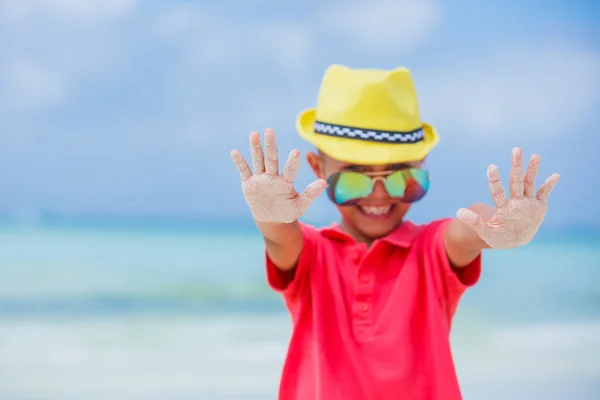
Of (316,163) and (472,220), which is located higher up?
(316,163)

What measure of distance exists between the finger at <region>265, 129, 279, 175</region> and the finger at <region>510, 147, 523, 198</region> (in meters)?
0.43

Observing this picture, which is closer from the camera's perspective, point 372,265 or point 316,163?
point 372,265

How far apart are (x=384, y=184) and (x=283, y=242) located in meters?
0.26

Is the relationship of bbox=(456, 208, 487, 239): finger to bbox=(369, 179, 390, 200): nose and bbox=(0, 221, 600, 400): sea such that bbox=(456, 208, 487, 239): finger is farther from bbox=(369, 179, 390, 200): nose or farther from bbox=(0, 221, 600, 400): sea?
bbox=(0, 221, 600, 400): sea

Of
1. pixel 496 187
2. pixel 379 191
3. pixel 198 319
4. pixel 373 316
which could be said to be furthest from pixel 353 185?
pixel 198 319

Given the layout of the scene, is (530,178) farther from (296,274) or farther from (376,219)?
(296,274)

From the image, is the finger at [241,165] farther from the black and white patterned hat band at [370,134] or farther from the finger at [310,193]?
the black and white patterned hat band at [370,134]

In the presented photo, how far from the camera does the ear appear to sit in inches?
75.1

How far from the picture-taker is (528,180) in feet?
4.83

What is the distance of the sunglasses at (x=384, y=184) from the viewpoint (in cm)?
176

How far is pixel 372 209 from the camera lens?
5.96 feet

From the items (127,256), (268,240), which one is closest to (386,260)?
(268,240)

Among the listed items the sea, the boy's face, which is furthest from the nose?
the sea

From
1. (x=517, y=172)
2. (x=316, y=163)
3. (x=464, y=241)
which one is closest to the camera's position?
(x=517, y=172)
